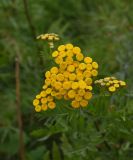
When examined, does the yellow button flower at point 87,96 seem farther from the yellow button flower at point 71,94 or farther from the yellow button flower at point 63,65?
the yellow button flower at point 63,65

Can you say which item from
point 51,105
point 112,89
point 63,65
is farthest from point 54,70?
point 112,89

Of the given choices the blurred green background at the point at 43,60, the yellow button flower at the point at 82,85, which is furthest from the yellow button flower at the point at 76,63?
the blurred green background at the point at 43,60

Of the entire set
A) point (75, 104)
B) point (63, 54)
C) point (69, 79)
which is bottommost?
point (75, 104)

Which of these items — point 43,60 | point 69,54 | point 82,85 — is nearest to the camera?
point 82,85

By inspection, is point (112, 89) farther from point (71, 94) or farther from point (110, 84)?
point (71, 94)

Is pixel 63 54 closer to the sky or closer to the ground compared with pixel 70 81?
closer to the sky

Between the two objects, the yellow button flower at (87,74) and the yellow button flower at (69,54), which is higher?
the yellow button flower at (69,54)

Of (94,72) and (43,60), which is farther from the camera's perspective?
(43,60)

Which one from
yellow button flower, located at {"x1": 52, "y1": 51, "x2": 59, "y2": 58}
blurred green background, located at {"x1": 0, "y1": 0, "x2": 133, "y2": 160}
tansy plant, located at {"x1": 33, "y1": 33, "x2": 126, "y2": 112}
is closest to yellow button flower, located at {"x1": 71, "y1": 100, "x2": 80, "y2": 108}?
tansy plant, located at {"x1": 33, "y1": 33, "x2": 126, "y2": 112}
